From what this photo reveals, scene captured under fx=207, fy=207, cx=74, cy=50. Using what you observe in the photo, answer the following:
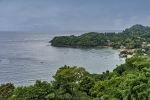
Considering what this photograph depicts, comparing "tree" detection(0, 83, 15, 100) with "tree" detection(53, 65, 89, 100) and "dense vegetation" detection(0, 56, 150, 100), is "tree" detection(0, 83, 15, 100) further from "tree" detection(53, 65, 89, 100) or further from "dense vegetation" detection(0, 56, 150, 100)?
"tree" detection(53, 65, 89, 100)

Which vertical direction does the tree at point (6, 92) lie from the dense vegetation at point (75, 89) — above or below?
below

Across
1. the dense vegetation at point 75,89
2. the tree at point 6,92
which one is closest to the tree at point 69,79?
the dense vegetation at point 75,89

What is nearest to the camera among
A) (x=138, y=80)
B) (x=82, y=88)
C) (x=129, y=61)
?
(x=138, y=80)

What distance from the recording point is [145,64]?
30.0m

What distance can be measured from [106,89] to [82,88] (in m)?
6.55

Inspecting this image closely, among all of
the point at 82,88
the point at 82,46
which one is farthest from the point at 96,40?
the point at 82,88

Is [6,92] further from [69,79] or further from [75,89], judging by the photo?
[75,89]

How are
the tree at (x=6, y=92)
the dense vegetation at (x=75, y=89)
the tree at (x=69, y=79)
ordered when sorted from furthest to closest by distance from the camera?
1. the tree at (x=6, y=92)
2. the tree at (x=69, y=79)
3. the dense vegetation at (x=75, y=89)

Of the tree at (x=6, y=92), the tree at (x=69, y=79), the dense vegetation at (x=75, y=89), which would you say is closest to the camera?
the dense vegetation at (x=75, y=89)

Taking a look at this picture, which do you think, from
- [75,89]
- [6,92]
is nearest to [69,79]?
[75,89]

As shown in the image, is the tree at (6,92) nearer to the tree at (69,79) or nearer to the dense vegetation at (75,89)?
the dense vegetation at (75,89)

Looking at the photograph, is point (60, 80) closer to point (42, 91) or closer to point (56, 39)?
point (42, 91)

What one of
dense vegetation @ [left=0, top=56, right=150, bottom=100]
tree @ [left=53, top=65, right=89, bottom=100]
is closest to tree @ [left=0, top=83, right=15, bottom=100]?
dense vegetation @ [left=0, top=56, right=150, bottom=100]

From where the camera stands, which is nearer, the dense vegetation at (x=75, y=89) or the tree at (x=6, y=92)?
the dense vegetation at (x=75, y=89)
